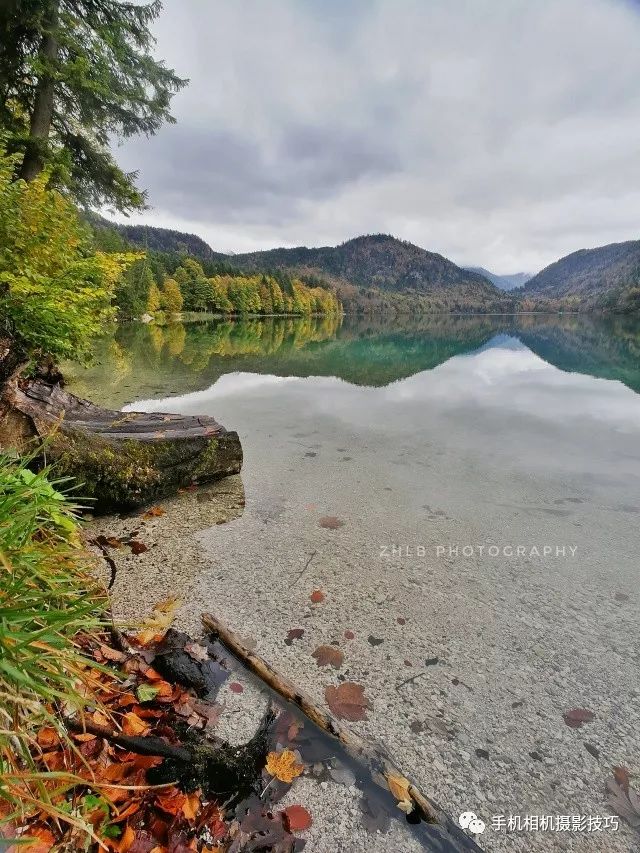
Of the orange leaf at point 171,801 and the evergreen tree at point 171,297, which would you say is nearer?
the orange leaf at point 171,801

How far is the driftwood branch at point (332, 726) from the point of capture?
1945 millimetres

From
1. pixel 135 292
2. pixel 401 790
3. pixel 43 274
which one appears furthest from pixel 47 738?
pixel 135 292

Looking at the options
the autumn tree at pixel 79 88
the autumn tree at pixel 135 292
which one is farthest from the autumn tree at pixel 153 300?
the autumn tree at pixel 79 88

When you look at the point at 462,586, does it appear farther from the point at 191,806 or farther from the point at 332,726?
the point at 191,806

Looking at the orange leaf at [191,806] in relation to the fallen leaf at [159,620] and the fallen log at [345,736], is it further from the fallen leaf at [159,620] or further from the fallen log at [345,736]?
the fallen leaf at [159,620]

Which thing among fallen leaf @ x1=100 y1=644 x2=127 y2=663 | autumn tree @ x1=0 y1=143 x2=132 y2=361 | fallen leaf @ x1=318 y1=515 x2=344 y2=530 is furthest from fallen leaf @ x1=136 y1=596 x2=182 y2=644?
autumn tree @ x1=0 y1=143 x2=132 y2=361

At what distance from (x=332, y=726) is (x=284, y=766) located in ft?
1.05

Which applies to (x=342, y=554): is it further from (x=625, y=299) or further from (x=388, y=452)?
(x=625, y=299)

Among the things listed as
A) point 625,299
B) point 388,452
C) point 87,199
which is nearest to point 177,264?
point 87,199

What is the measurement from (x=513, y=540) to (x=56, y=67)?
592 inches

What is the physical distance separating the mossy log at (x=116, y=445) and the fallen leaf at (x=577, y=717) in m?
4.63

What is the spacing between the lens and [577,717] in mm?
2512

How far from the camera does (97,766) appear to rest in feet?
5.71

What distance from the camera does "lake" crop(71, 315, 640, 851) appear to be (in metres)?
2.28
